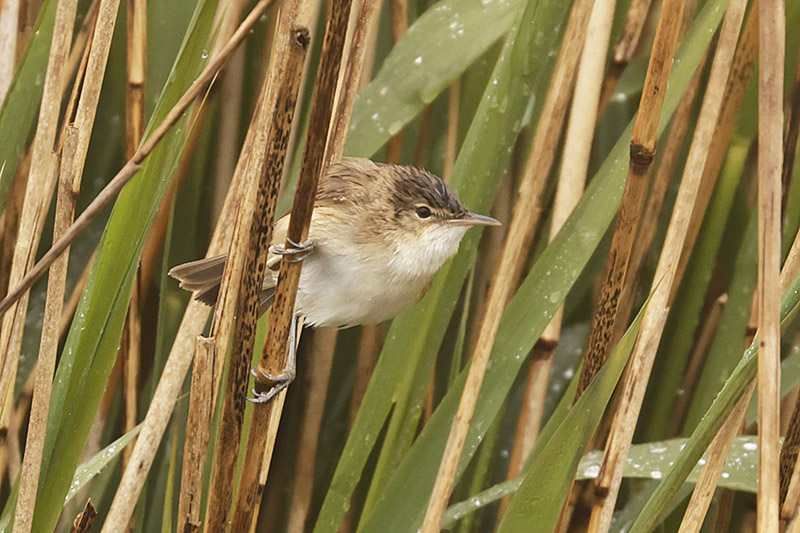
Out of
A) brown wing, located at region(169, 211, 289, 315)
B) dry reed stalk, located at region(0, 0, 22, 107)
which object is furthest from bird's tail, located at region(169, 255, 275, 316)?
dry reed stalk, located at region(0, 0, 22, 107)

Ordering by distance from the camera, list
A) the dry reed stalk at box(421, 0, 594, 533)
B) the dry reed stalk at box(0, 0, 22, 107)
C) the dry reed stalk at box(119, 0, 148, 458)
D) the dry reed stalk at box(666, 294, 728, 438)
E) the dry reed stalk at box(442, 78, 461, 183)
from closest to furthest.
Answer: the dry reed stalk at box(421, 0, 594, 533)
the dry reed stalk at box(119, 0, 148, 458)
the dry reed stalk at box(0, 0, 22, 107)
the dry reed stalk at box(442, 78, 461, 183)
the dry reed stalk at box(666, 294, 728, 438)

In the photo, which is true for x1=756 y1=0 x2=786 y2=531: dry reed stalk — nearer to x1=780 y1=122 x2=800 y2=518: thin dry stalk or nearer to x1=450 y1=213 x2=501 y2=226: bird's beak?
x1=780 y1=122 x2=800 y2=518: thin dry stalk

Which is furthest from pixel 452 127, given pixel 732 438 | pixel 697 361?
pixel 732 438

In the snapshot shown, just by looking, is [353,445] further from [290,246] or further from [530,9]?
[530,9]

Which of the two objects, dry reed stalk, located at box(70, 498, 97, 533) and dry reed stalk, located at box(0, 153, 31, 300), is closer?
dry reed stalk, located at box(70, 498, 97, 533)

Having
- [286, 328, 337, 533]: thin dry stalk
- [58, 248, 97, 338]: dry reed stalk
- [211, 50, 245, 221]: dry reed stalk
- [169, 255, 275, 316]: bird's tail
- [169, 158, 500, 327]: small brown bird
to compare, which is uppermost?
[211, 50, 245, 221]: dry reed stalk

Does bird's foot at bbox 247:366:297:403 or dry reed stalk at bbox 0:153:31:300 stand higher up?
dry reed stalk at bbox 0:153:31:300

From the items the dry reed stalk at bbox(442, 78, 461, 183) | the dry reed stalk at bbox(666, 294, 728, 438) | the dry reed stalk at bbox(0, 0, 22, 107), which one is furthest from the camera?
the dry reed stalk at bbox(666, 294, 728, 438)
